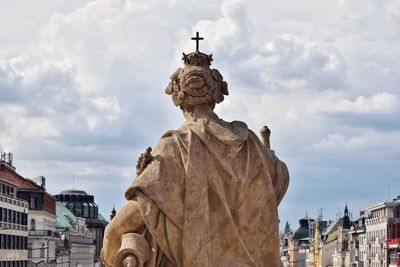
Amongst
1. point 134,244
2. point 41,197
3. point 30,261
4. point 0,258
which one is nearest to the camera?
point 134,244

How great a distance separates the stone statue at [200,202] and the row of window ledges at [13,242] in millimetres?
121537

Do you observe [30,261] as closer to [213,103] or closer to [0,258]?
[0,258]

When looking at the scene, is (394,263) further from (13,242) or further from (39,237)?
(13,242)

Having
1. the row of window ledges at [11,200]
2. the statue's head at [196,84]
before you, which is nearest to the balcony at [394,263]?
the row of window ledges at [11,200]

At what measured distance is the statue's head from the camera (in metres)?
20.5

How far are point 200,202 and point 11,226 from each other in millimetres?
129348

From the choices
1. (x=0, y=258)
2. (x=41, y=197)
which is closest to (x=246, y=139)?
(x=0, y=258)

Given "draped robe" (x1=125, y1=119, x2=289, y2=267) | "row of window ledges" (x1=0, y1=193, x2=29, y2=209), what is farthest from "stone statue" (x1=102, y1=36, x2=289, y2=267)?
"row of window ledges" (x1=0, y1=193, x2=29, y2=209)

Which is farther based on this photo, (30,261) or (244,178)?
(30,261)

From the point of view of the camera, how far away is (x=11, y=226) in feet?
485

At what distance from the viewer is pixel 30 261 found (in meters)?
177

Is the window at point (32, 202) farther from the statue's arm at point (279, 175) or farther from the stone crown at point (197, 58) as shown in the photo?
the statue's arm at point (279, 175)

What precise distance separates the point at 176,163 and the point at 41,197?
175 meters

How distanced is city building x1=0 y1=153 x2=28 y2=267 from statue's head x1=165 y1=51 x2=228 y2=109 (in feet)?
394
